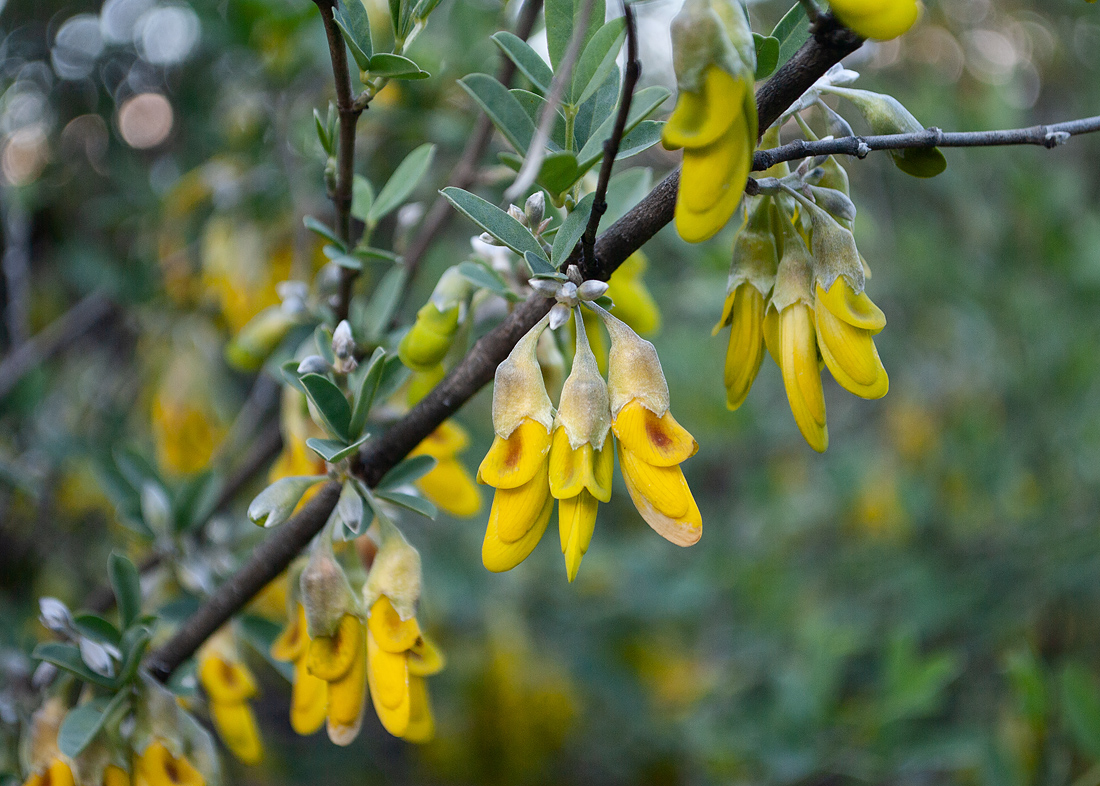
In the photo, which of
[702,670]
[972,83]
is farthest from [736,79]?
[972,83]

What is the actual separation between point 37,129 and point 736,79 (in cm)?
193

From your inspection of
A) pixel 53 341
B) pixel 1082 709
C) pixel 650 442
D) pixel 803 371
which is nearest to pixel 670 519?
pixel 650 442

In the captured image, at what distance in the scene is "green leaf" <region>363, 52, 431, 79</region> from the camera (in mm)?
571

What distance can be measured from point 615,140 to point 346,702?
0.53m

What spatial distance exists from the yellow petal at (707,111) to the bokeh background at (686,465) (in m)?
0.54

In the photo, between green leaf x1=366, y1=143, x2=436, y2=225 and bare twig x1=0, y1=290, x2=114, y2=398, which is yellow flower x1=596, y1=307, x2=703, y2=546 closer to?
green leaf x1=366, y1=143, x2=436, y2=225

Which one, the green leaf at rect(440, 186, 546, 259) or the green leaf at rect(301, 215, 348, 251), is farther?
the green leaf at rect(301, 215, 348, 251)

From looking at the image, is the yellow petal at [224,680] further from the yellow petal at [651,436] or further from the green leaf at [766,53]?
the green leaf at [766,53]

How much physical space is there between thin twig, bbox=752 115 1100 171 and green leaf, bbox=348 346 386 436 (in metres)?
0.34

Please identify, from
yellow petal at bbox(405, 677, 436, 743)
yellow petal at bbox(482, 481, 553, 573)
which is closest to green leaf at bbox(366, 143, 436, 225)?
yellow petal at bbox(482, 481, 553, 573)

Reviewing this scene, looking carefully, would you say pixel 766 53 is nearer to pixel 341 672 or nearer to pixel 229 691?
pixel 341 672

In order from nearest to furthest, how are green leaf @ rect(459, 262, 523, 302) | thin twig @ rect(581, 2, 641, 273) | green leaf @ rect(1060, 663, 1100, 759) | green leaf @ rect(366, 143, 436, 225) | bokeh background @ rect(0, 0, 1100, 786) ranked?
1. thin twig @ rect(581, 2, 641, 273)
2. green leaf @ rect(459, 262, 523, 302)
3. green leaf @ rect(366, 143, 436, 225)
4. green leaf @ rect(1060, 663, 1100, 759)
5. bokeh background @ rect(0, 0, 1100, 786)

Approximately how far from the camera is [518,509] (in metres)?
0.55

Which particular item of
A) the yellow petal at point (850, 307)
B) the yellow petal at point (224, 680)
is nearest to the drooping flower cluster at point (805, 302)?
the yellow petal at point (850, 307)
